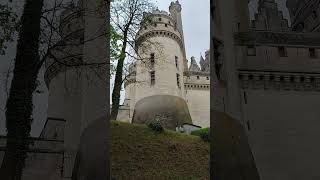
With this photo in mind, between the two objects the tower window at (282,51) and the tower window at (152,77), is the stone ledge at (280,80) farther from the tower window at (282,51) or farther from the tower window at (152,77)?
the tower window at (152,77)

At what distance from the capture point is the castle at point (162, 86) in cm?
4325

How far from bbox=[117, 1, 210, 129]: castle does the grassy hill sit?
16.8 metres

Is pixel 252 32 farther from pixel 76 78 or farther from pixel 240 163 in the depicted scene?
pixel 76 78

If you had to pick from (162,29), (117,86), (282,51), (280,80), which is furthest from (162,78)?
(280,80)

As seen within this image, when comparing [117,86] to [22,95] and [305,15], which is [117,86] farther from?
[22,95]

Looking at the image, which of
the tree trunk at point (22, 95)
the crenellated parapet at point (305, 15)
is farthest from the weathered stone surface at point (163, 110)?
the tree trunk at point (22, 95)

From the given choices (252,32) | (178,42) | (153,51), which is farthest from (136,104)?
(252,32)

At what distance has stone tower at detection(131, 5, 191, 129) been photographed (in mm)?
43000

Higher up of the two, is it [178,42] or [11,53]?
[178,42]

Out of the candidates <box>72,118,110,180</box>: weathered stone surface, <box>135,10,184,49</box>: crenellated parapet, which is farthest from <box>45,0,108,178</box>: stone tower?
<box>135,10,184,49</box>: crenellated parapet

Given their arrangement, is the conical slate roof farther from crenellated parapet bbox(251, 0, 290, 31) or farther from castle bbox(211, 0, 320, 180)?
castle bbox(211, 0, 320, 180)

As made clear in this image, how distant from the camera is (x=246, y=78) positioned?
47.5ft

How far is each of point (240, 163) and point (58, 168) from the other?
561cm

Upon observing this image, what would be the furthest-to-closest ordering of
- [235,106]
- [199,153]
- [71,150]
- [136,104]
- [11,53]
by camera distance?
1. [136,104]
2. [199,153]
3. [11,53]
4. [235,106]
5. [71,150]
